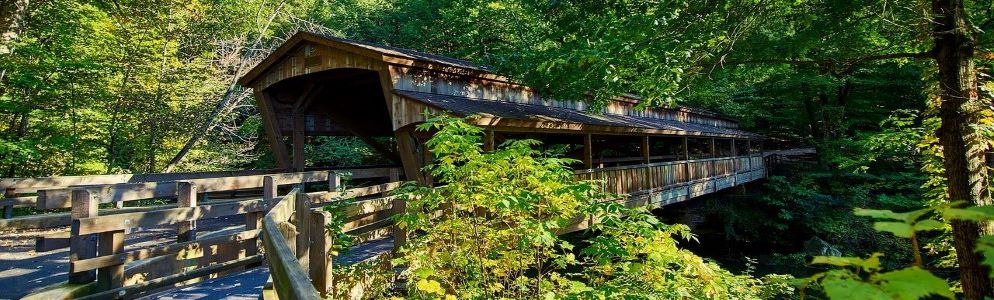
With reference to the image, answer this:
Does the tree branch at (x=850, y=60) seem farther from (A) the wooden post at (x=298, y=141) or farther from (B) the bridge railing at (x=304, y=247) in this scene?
(A) the wooden post at (x=298, y=141)

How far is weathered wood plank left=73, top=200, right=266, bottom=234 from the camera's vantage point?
4.38m

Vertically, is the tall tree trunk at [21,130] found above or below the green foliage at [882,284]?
above

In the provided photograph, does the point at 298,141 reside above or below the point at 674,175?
above

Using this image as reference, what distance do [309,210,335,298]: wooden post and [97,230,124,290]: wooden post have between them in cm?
237

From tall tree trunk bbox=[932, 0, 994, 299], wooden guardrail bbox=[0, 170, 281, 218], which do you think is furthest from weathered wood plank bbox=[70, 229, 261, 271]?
tall tree trunk bbox=[932, 0, 994, 299]

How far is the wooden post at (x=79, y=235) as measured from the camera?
432 centimetres

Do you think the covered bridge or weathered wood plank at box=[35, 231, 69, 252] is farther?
the covered bridge

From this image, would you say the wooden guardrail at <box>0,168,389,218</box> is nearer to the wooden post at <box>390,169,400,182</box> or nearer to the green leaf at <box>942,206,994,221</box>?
the wooden post at <box>390,169,400,182</box>

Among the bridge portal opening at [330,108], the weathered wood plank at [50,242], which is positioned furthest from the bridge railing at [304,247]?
the bridge portal opening at [330,108]

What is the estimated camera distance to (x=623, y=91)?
28.6 ft

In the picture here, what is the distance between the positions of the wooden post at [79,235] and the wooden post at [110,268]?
0.28 ft

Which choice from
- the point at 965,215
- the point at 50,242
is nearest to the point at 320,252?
the point at 965,215

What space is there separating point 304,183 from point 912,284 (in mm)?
9589

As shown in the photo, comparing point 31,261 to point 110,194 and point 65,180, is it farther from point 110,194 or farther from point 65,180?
point 110,194
